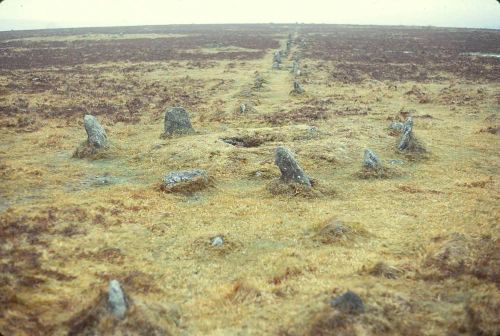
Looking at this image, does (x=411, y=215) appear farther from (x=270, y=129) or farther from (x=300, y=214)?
(x=270, y=129)

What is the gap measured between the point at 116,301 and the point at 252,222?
7382 mm

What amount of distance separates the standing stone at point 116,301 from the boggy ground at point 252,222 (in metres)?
0.25

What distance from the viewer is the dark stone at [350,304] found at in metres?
10.4

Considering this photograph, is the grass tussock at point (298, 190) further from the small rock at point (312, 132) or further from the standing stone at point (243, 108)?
the standing stone at point (243, 108)

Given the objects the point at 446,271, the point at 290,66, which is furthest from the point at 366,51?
the point at 446,271

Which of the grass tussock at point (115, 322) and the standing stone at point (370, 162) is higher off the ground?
the standing stone at point (370, 162)

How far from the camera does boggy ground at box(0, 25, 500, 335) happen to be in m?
Answer: 11.0

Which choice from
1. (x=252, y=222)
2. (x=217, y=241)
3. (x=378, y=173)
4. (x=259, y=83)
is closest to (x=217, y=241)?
(x=217, y=241)

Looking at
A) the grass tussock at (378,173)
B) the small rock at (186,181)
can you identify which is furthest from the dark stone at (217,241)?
the grass tussock at (378,173)

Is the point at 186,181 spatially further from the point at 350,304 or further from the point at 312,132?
the point at 350,304

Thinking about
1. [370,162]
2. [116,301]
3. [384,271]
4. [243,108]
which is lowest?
[384,271]

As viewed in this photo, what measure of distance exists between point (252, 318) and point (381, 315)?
2926mm

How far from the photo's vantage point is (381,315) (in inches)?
410

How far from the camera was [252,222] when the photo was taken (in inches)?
661
